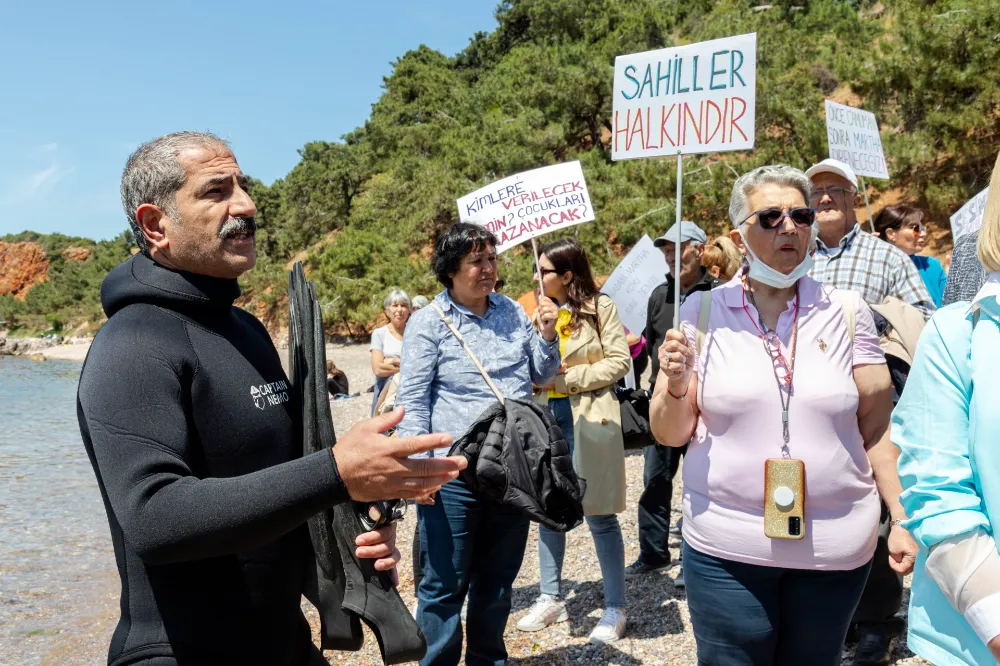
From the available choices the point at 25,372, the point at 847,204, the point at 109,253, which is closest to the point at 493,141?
the point at 847,204

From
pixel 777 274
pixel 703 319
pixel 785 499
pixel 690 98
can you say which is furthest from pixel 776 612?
pixel 690 98

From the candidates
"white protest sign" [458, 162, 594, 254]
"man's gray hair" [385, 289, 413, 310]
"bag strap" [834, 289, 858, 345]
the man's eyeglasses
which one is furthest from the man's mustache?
"man's gray hair" [385, 289, 413, 310]

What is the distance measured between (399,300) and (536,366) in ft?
13.0

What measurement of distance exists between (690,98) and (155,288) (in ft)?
8.11

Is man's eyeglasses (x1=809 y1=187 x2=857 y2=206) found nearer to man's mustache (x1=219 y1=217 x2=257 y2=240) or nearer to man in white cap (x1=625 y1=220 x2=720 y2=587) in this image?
man in white cap (x1=625 y1=220 x2=720 y2=587)

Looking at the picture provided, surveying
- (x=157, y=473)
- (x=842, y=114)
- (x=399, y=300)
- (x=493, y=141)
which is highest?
(x=493, y=141)

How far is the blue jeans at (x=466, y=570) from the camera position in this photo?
317cm

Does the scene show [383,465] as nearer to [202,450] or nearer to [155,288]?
[202,450]

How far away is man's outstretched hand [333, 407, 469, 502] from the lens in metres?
1.29

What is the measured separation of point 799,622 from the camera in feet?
7.43

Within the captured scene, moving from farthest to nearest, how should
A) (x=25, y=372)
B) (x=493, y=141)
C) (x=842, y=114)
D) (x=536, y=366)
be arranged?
(x=25, y=372), (x=493, y=141), (x=842, y=114), (x=536, y=366)

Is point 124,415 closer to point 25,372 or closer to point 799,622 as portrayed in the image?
point 799,622

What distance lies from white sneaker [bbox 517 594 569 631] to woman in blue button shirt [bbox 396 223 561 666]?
102 cm

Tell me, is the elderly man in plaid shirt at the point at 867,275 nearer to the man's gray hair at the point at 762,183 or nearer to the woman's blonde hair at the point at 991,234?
the man's gray hair at the point at 762,183
